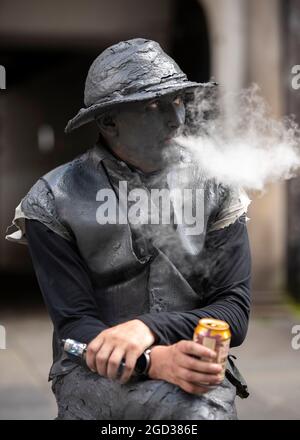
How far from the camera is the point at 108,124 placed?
2285 mm

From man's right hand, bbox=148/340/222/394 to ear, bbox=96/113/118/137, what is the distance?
0.66 metres

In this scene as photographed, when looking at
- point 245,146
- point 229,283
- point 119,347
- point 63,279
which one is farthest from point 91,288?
point 245,146

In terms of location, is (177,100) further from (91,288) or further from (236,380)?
(236,380)

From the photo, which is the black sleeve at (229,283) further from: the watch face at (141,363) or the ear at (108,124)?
the ear at (108,124)

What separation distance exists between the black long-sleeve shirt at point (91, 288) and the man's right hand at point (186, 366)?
9 cm

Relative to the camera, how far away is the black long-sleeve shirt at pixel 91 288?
7.02ft

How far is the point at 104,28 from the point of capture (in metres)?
7.94

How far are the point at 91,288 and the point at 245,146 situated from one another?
27.3 inches

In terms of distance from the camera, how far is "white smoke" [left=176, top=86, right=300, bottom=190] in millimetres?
2393

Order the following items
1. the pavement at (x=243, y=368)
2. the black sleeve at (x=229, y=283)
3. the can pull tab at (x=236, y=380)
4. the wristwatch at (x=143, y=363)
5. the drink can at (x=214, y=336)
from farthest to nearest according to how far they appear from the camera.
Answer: the pavement at (x=243, y=368), the can pull tab at (x=236, y=380), the black sleeve at (x=229, y=283), the wristwatch at (x=143, y=363), the drink can at (x=214, y=336)

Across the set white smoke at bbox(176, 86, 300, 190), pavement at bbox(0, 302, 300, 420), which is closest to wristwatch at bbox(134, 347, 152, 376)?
white smoke at bbox(176, 86, 300, 190)

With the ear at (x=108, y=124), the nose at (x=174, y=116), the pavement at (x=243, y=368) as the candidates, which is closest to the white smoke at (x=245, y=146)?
the nose at (x=174, y=116)

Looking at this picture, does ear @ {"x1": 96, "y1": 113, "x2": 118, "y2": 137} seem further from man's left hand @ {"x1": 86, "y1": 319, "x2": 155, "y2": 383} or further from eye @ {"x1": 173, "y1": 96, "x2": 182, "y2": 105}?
man's left hand @ {"x1": 86, "y1": 319, "x2": 155, "y2": 383}

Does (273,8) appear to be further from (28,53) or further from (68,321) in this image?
(68,321)
